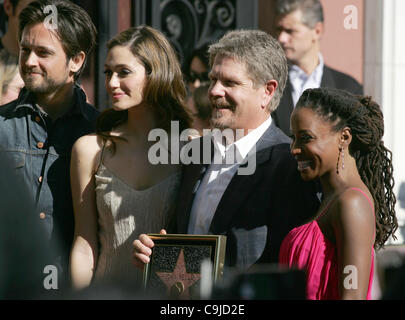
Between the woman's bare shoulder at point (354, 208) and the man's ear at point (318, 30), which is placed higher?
the man's ear at point (318, 30)

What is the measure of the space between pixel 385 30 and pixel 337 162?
3583mm

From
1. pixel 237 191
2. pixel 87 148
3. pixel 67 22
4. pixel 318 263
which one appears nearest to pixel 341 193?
pixel 318 263

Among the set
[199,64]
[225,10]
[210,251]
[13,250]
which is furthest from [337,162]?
[225,10]

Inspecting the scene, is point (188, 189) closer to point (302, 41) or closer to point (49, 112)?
point (49, 112)

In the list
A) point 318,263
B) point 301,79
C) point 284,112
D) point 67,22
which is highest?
point 67,22

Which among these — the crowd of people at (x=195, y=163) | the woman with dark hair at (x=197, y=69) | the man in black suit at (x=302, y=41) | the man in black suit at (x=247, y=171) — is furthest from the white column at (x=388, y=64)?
the man in black suit at (x=247, y=171)

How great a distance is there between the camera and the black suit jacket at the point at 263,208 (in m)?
2.98

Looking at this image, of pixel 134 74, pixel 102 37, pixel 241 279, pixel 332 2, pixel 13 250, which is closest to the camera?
pixel 13 250

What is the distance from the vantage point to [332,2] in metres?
6.02

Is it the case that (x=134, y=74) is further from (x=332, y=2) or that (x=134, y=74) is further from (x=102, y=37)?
(x=332, y=2)

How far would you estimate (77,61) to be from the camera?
3713 mm

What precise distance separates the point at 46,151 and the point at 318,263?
153 cm

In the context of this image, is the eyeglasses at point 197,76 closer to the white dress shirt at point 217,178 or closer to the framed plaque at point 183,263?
the white dress shirt at point 217,178

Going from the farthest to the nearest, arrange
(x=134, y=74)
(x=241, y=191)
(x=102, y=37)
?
(x=102, y=37), (x=134, y=74), (x=241, y=191)
